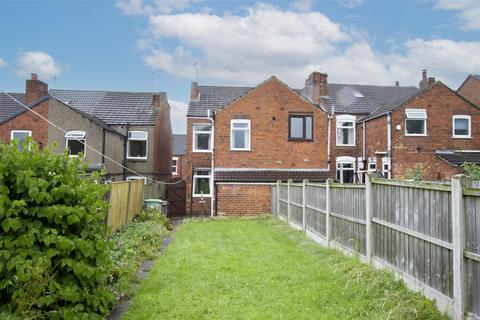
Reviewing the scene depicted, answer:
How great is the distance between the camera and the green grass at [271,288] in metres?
5.22

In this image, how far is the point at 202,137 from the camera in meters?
25.4

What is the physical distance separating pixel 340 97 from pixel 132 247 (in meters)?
21.6

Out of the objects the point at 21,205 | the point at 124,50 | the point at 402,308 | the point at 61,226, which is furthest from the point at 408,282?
the point at 124,50

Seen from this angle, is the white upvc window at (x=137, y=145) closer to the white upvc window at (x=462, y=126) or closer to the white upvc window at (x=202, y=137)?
the white upvc window at (x=202, y=137)

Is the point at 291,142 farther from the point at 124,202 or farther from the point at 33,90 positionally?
the point at 33,90

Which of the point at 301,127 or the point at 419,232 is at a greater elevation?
the point at 301,127

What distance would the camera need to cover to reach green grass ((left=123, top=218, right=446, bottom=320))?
522 centimetres

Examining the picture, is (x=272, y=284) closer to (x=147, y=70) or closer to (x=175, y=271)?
(x=175, y=271)

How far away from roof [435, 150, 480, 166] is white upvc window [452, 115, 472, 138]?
981mm

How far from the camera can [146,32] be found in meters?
15.1

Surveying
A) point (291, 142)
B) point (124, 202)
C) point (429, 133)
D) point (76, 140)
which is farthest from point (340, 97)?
point (124, 202)

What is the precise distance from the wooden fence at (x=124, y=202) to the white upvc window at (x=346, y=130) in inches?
569

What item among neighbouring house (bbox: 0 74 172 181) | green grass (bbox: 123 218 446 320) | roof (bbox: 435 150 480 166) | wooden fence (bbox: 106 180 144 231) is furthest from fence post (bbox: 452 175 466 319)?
roof (bbox: 435 150 480 166)

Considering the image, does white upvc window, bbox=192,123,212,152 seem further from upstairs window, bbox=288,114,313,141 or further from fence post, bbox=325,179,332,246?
fence post, bbox=325,179,332,246
